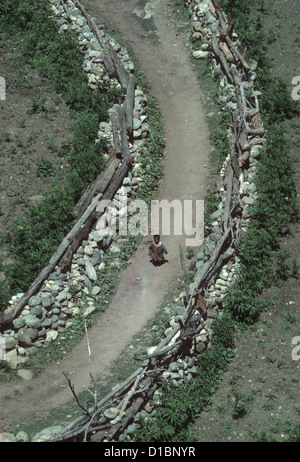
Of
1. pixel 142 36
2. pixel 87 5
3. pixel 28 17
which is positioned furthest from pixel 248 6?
pixel 28 17

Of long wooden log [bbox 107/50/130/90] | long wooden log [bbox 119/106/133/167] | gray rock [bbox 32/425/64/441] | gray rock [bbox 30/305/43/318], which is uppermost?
long wooden log [bbox 107/50/130/90]

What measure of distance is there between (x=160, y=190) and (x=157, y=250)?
2857 mm

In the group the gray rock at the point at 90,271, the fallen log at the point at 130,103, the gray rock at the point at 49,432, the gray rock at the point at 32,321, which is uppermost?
the fallen log at the point at 130,103

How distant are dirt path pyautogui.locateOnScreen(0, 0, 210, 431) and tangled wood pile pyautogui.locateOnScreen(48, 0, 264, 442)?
4.41 feet

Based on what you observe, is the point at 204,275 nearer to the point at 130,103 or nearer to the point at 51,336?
the point at 51,336

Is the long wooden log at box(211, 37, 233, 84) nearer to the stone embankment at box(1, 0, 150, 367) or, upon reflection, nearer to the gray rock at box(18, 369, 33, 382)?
the stone embankment at box(1, 0, 150, 367)

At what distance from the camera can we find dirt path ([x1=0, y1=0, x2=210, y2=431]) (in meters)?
16.6

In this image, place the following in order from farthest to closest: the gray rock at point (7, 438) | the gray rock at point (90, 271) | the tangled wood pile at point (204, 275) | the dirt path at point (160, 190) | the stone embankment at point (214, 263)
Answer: the gray rock at point (90, 271) → the dirt path at point (160, 190) → the stone embankment at point (214, 263) → the tangled wood pile at point (204, 275) → the gray rock at point (7, 438)

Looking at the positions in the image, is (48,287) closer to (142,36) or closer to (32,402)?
(32,402)

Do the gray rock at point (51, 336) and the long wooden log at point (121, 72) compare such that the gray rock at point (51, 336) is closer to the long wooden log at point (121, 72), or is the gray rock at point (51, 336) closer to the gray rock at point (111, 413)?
the gray rock at point (111, 413)

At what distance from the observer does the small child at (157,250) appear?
19077 mm

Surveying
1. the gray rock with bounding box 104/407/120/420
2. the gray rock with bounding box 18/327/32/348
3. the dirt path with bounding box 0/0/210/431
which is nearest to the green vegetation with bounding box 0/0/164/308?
the dirt path with bounding box 0/0/210/431

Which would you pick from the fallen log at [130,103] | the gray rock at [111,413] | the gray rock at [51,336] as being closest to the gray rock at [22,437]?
the gray rock at [111,413]

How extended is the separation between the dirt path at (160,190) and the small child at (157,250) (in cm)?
28
